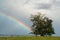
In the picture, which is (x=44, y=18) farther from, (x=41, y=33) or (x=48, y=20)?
(x=41, y=33)

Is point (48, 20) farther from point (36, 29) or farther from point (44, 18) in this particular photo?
point (36, 29)

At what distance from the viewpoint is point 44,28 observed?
83562 mm

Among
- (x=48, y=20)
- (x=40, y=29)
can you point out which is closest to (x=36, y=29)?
(x=40, y=29)

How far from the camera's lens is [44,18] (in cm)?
8488

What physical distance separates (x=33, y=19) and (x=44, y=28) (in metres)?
6.39

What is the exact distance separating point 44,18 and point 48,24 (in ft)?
10.8

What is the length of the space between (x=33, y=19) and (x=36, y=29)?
15.8ft

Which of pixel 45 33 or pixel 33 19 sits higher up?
pixel 33 19

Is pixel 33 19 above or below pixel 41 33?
above

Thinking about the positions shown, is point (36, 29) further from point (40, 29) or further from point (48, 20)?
point (48, 20)

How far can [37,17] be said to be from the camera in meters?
83.7

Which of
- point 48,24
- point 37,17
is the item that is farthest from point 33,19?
point 48,24

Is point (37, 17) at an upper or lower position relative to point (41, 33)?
upper

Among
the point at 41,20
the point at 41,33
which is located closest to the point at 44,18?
the point at 41,20
